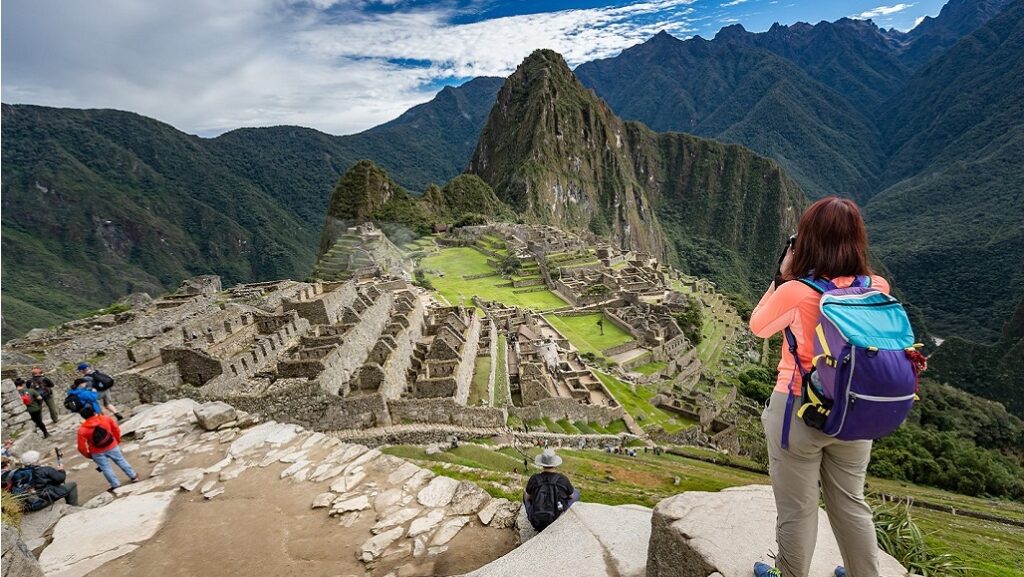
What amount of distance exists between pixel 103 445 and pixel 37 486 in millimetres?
727

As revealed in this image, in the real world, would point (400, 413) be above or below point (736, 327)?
above

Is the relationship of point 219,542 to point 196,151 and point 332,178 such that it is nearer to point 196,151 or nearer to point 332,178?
point 196,151

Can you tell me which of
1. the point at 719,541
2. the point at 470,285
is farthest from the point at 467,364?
the point at 470,285

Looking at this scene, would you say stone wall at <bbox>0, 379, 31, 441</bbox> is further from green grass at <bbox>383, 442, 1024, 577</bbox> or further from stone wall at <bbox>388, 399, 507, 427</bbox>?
stone wall at <bbox>388, 399, 507, 427</bbox>

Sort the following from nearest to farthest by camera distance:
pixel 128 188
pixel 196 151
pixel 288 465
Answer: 1. pixel 288 465
2. pixel 128 188
3. pixel 196 151

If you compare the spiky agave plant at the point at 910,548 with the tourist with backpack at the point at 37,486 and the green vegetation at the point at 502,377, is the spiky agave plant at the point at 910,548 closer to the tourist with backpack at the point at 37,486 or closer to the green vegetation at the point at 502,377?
the tourist with backpack at the point at 37,486

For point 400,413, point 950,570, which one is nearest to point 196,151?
point 400,413

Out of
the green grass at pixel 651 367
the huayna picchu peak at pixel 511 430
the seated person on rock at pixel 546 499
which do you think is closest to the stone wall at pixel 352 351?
the huayna picchu peak at pixel 511 430

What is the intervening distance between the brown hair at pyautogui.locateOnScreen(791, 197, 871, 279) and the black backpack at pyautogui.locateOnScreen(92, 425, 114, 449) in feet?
27.1

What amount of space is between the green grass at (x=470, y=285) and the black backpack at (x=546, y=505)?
3384 centimetres

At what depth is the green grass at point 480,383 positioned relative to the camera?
16609 millimetres

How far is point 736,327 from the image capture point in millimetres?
52531

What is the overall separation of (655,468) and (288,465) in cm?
1196

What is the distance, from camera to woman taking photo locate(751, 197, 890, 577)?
2.90 meters
